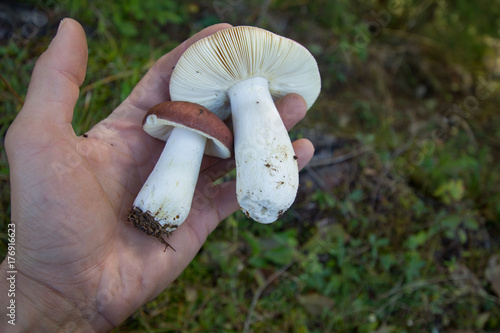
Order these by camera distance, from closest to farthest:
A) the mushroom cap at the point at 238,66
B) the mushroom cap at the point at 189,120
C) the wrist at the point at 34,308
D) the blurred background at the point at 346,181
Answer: the wrist at the point at 34,308 → the mushroom cap at the point at 238,66 → the mushroom cap at the point at 189,120 → the blurred background at the point at 346,181

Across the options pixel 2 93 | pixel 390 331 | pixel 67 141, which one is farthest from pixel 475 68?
pixel 2 93

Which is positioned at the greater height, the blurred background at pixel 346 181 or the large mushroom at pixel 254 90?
the large mushroom at pixel 254 90

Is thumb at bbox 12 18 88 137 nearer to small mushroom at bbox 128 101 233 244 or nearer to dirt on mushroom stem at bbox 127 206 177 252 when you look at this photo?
small mushroom at bbox 128 101 233 244

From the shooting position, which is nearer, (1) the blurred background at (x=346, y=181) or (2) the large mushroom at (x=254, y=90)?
(2) the large mushroom at (x=254, y=90)

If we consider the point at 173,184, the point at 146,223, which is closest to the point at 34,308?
the point at 146,223

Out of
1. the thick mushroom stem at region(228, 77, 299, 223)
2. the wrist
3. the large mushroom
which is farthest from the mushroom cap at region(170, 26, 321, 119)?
the wrist

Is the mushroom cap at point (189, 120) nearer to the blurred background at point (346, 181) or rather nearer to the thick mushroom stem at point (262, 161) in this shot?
the thick mushroom stem at point (262, 161)

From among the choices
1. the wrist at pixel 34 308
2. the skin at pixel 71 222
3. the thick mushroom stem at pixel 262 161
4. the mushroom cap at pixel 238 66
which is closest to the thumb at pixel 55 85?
the skin at pixel 71 222
